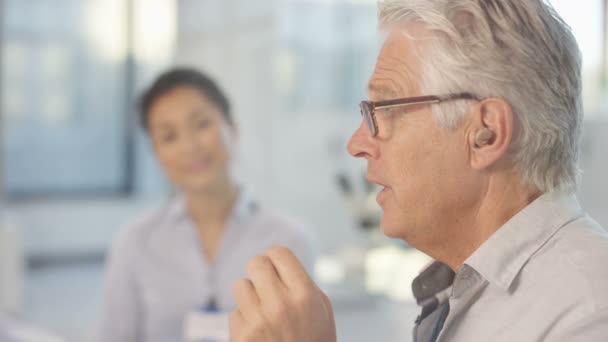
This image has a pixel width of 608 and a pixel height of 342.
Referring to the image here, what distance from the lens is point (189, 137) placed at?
8.05ft

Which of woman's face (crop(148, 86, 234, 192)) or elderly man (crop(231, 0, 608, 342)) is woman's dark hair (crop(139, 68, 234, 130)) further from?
elderly man (crop(231, 0, 608, 342))

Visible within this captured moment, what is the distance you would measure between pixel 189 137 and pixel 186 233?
0.30 metres

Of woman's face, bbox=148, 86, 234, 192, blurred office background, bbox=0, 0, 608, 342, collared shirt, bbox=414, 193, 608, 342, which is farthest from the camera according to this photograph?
blurred office background, bbox=0, 0, 608, 342

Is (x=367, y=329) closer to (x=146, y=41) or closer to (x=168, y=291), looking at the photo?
(x=168, y=291)

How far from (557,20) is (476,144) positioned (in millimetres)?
190

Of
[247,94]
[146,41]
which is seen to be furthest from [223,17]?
[146,41]

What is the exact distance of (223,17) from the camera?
19.5ft

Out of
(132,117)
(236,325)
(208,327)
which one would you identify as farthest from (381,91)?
(132,117)

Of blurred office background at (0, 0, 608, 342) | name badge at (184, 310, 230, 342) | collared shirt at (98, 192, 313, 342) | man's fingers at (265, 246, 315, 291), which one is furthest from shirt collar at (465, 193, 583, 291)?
blurred office background at (0, 0, 608, 342)

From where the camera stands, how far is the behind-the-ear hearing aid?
1049 millimetres

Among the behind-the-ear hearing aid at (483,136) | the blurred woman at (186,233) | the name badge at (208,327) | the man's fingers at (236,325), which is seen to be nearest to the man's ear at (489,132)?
the behind-the-ear hearing aid at (483,136)

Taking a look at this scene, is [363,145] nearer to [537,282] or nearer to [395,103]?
[395,103]

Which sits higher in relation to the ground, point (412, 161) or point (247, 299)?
point (412, 161)

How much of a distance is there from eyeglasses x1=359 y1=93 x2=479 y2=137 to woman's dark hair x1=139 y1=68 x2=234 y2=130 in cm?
143
